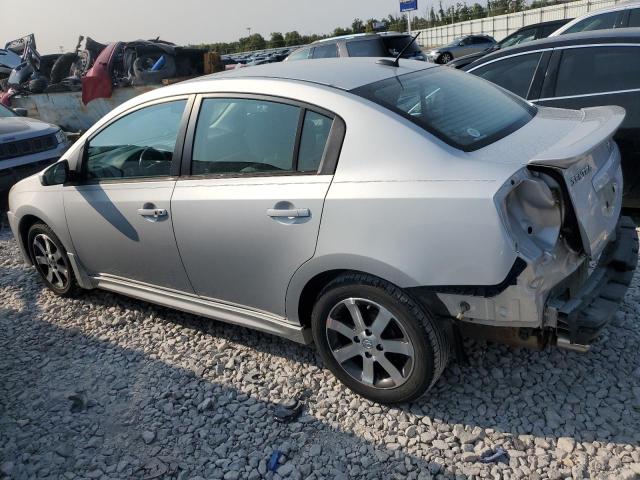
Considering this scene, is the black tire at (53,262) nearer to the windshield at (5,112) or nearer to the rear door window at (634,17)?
the windshield at (5,112)

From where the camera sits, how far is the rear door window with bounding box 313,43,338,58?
11123 millimetres

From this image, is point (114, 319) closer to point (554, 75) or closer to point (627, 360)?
point (627, 360)

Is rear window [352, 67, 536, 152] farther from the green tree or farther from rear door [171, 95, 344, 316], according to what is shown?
the green tree

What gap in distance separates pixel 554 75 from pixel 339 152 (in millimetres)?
3026

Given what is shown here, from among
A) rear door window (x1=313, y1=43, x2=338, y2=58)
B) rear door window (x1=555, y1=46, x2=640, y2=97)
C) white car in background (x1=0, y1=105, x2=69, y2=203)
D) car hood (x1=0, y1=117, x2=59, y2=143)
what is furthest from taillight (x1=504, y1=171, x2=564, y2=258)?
rear door window (x1=313, y1=43, x2=338, y2=58)

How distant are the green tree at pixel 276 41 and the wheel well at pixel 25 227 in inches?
1870

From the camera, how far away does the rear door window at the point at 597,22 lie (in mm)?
7531

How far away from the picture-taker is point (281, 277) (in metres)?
2.89

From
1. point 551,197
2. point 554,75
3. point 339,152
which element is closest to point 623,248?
point 551,197

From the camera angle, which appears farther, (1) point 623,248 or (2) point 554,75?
(2) point 554,75

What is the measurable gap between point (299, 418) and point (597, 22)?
297 inches

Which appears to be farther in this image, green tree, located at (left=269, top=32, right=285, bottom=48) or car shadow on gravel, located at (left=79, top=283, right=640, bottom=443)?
green tree, located at (left=269, top=32, right=285, bottom=48)

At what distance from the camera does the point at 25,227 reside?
4.53 m

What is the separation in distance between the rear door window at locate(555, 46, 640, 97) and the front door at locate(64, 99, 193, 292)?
331 cm
